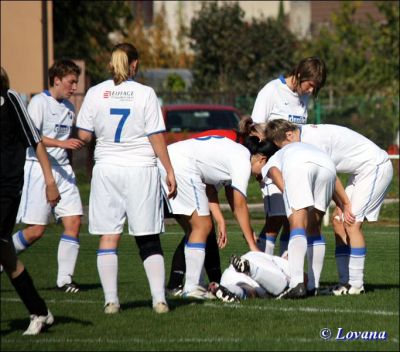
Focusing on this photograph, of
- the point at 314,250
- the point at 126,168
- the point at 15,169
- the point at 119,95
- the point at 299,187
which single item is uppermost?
the point at 119,95

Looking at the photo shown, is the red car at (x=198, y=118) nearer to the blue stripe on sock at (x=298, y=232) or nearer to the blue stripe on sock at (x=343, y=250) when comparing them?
the blue stripe on sock at (x=343, y=250)

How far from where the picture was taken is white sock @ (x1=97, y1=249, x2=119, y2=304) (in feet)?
31.8

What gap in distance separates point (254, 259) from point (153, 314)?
4.64ft

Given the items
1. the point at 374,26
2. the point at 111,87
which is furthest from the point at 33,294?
the point at 374,26

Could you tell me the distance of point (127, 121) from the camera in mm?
9586

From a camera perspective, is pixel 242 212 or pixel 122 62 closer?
pixel 122 62

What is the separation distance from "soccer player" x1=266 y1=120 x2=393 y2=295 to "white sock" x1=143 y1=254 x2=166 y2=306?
6.42 feet

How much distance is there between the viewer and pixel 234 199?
10633mm

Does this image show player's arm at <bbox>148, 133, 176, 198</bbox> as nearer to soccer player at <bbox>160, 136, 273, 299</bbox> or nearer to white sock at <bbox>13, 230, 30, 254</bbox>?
soccer player at <bbox>160, 136, 273, 299</bbox>

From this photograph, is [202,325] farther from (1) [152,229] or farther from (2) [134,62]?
(2) [134,62]

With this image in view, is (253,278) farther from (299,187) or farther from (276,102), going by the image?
(276,102)

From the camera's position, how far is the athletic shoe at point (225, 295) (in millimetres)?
10453

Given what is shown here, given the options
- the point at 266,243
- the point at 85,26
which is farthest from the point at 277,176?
the point at 85,26

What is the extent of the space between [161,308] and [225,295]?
40.9 inches
